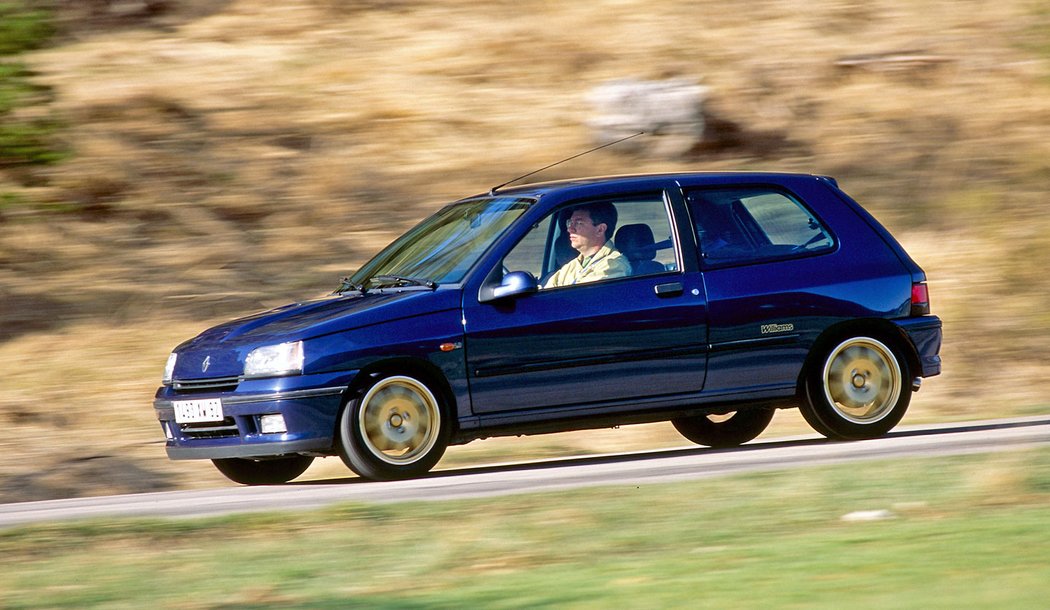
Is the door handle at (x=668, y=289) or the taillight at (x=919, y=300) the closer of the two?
the door handle at (x=668, y=289)

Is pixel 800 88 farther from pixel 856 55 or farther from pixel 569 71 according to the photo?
pixel 569 71

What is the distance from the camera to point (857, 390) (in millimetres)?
9656

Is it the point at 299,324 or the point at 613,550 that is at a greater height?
the point at 299,324

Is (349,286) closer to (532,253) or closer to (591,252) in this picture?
(532,253)

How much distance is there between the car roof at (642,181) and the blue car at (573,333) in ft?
0.05

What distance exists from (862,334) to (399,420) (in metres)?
2.86

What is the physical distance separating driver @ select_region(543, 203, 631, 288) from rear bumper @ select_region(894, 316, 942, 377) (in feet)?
5.92

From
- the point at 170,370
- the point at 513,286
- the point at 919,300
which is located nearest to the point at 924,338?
the point at 919,300

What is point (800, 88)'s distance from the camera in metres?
A: 19.1

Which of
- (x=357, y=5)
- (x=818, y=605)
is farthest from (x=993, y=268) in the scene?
(x=818, y=605)

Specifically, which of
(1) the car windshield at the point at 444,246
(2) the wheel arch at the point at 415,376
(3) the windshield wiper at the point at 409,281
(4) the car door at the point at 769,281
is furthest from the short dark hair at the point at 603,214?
(2) the wheel arch at the point at 415,376

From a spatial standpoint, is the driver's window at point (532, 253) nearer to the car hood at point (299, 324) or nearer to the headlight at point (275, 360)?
the car hood at point (299, 324)

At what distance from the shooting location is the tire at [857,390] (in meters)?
9.55

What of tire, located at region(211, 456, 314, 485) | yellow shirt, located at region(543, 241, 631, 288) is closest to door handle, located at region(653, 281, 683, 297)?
yellow shirt, located at region(543, 241, 631, 288)
